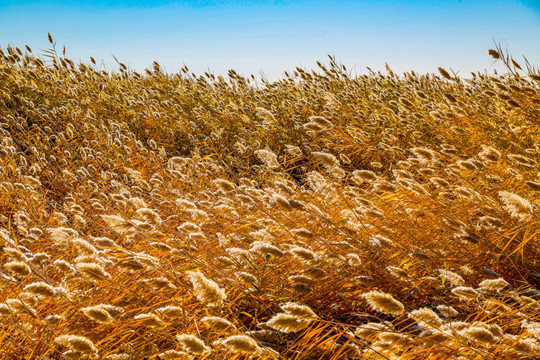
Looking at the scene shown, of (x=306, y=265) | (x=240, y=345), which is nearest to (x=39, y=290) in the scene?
(x=240, y=345)

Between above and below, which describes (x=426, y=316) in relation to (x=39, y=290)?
below

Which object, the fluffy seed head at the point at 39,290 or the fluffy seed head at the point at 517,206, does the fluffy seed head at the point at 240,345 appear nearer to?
the fluffy seed head at the point at 39,290

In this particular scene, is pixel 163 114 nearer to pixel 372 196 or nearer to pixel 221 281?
pixel 372 196

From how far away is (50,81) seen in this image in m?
5.70

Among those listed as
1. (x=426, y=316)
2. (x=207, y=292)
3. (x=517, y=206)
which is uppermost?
(x=517, y=206)

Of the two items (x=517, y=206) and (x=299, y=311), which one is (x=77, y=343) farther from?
(x=517, y=206)

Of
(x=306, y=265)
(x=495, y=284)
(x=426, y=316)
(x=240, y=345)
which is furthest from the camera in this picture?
(x=306, y=265)

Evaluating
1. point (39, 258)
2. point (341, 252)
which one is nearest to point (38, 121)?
point (39, 258)

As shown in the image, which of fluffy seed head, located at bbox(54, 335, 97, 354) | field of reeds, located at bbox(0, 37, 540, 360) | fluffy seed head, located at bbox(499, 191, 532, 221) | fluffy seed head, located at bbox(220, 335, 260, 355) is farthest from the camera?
fluffy seed head, located at bbox(499, 191, 532, 221)

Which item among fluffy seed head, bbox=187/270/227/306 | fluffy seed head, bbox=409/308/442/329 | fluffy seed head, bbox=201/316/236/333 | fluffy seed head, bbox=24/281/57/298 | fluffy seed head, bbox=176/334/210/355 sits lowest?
fluffy seed head, bbox=409/308/442/329

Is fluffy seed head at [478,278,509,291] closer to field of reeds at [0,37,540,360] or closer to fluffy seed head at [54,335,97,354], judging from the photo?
field of reeds at [0,37,540,360]

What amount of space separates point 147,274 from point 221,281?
36 centimetres

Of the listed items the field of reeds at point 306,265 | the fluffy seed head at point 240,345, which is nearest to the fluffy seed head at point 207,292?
the field of reeds at point 306,265

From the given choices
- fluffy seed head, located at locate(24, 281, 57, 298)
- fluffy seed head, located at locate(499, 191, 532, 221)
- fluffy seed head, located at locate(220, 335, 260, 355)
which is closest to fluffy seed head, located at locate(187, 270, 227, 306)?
fluffy seed head, located at locate(220, 335, 260, 355)
